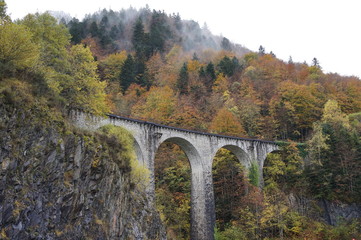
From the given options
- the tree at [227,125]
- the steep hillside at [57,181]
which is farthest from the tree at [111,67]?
the steep hillside at [57,181]

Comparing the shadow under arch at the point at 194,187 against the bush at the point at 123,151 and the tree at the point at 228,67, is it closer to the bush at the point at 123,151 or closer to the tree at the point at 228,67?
the bush at the point at 123,151

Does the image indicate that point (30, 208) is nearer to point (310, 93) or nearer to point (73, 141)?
point (73, 141)

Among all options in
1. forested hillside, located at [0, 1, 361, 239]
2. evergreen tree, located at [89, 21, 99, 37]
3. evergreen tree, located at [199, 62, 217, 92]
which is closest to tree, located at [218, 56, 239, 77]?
forested hillside, located at [0, 1, 361, 239]

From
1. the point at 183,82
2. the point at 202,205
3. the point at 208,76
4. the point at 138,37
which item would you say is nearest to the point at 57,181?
the point at 202,205

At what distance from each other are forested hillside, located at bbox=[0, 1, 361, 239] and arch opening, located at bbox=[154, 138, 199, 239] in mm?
123

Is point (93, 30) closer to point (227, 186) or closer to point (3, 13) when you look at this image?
point (227, 186)

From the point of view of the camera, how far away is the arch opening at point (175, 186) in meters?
27.5

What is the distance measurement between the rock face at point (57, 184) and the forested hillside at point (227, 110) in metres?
1.25

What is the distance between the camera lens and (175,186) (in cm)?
3147

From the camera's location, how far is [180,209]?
2777 cm

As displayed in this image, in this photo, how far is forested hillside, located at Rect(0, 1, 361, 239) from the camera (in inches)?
626

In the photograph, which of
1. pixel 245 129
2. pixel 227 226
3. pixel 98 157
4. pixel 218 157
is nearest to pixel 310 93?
pixel 245 129

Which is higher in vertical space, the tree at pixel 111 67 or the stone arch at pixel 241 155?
the tree at pixel 111 67

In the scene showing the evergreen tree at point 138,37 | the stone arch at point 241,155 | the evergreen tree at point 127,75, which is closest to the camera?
the stone arch at point 241,155
